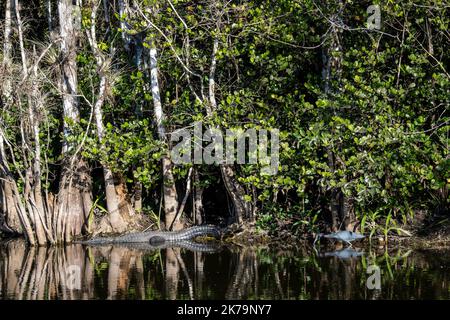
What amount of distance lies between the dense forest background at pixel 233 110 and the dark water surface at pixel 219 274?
127 cm

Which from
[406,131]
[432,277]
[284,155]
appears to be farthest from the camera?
[284,155]

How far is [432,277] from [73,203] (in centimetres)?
704

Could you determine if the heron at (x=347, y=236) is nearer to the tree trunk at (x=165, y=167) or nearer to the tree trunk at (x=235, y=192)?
the tree trunk at (x=235, y=192)

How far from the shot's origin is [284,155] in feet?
39.1

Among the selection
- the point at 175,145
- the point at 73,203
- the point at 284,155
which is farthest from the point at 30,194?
the point at 284,155

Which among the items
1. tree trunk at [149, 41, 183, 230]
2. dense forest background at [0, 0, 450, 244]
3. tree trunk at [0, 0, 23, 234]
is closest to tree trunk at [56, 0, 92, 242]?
dense forest background at [0, 0, 450, 244]

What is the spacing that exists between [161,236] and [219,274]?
3668mm

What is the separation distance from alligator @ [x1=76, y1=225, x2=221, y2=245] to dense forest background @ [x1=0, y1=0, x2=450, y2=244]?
1.60 ft

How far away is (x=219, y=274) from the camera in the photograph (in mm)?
9344

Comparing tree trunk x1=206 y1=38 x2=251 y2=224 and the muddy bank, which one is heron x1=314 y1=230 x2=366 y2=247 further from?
tree trunk x1=206 y1=38 x2=251 y2=224

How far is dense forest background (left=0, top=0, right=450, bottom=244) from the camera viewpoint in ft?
37.4

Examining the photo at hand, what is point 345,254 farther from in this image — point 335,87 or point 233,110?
point 233,110

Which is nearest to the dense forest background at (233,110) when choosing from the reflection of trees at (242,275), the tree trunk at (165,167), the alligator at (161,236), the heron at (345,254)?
the tree trunk at (165,167)
